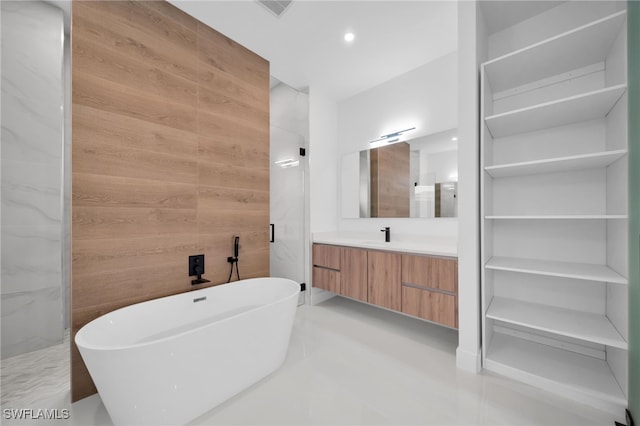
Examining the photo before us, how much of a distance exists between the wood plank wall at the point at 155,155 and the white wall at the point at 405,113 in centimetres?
137

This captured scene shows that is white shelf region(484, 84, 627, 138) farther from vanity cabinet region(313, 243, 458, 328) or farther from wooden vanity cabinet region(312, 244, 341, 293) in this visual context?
wooden vanity cabinet region(312, 244, 341, 293)

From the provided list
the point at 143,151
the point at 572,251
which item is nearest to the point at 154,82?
the point at 143,151

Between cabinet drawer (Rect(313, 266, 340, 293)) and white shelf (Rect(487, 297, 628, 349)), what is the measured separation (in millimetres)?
1496

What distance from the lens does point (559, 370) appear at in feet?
5.52

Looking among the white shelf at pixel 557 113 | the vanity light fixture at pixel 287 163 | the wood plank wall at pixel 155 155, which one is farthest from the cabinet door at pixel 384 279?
the vanity light fixture at pixel 287 163

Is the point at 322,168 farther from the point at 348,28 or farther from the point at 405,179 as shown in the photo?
the point at 348,28

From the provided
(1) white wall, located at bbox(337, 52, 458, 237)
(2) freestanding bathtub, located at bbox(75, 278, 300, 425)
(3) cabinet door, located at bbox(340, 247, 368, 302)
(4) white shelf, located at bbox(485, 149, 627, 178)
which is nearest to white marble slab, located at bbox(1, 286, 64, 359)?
(2) freestanding bathtub, located at bbox(75, 278, 300, 425)

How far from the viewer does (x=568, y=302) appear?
6.15ft

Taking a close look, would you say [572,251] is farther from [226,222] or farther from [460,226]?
[226,222]

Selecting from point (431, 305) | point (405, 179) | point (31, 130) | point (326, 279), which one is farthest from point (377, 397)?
point (31, 130)

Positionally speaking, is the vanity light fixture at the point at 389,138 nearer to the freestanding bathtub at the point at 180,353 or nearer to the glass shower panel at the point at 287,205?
the glass shower panel at the point at 287,205

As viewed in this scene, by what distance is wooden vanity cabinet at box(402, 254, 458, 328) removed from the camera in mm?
2053

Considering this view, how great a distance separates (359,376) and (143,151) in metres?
2.25

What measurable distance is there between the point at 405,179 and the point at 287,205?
150cm
